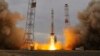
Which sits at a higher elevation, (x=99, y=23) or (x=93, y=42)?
(x=99, y=23)

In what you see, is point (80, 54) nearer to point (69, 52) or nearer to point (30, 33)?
point (69, 52)

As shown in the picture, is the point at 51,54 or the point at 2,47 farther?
the point at 2,47

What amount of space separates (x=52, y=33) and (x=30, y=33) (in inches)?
227

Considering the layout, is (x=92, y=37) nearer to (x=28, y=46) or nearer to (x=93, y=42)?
(x=93, y=42)

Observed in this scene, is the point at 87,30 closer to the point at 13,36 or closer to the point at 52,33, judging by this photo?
the point at 52,33

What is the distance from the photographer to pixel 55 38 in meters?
75.3

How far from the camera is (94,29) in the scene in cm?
7694

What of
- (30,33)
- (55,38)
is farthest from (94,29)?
(30,33)

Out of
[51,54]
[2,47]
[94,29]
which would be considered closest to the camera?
[51,54]

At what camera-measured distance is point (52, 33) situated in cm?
7650

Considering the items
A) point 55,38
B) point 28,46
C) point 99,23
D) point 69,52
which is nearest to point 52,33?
point 55,38

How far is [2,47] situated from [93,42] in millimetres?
22910

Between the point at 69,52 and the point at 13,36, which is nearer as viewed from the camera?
the point at 69,52

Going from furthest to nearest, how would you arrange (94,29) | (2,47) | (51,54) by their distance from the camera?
(94,29) → (2,47) → (51,54)
